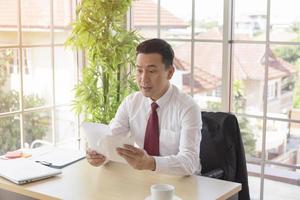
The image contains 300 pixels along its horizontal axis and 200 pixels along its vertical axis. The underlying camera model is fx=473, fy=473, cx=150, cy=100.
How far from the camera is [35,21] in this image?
370 cm

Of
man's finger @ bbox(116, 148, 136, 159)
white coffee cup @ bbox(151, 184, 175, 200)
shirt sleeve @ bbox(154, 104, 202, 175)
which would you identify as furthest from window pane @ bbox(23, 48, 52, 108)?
white coffee cup @ bbox(151, 184, 175, 200)

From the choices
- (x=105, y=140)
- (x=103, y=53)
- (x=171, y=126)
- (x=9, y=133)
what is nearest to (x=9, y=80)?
(x=9, y=133)

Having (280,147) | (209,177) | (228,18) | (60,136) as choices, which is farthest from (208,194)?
(60,136)

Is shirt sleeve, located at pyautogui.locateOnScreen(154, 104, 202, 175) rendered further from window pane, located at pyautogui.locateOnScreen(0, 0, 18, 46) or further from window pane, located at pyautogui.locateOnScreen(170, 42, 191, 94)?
window pane, located at pyautogui.locateOnScreen(0, 0, 18, 46)

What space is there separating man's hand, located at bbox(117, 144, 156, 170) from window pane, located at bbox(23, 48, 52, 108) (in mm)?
1837

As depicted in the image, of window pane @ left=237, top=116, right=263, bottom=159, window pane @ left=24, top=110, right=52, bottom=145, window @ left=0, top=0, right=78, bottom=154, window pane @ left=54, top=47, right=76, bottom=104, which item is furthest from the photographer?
window pane @ left=54, top=47, right=76, bottom=104

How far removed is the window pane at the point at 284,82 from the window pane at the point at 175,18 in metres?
0.72

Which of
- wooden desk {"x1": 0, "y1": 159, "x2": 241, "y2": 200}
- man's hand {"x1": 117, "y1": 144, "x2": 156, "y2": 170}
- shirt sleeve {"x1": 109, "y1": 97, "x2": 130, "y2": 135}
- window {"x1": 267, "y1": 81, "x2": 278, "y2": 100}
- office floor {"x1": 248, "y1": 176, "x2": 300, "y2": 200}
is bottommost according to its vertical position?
office floor {"x1": 248, "y1": 176, "x2": 300, "y2": 200}

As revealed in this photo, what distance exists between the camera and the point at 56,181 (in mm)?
2109

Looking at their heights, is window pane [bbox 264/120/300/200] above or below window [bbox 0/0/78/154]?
below

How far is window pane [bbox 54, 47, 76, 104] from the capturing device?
394cm

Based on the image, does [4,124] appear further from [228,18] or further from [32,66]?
[228,18]

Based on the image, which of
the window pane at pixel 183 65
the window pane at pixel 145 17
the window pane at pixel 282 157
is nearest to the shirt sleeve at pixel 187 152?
the window pane at pixel 282 157

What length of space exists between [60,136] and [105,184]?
6.83 ft
